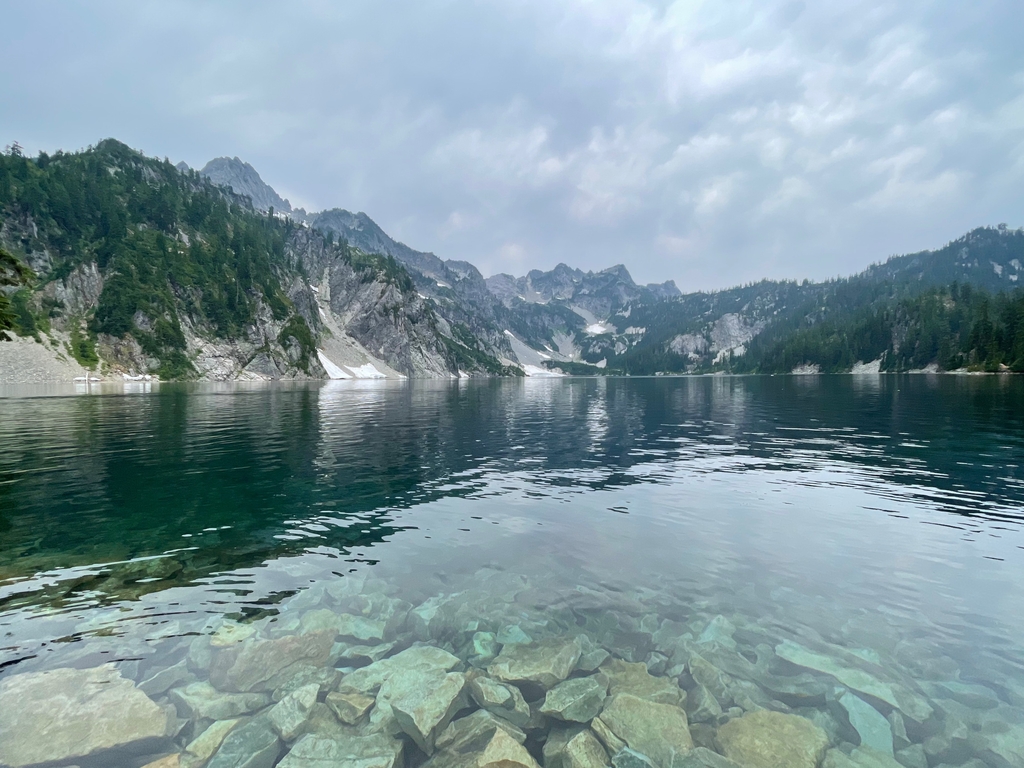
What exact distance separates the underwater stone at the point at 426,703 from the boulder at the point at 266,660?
2449mm

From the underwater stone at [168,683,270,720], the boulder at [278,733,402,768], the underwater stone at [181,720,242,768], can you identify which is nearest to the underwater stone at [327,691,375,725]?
the boulder at [278,733,402,768]

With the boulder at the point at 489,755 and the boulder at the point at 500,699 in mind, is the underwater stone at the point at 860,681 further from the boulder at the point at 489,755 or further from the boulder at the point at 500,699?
the boulder at the point at 489,755

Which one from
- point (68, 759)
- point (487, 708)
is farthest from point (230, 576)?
point (487, 708)

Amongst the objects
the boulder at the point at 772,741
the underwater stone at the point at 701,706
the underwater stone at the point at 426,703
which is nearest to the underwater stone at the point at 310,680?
the underwater stone at the point at 426,703

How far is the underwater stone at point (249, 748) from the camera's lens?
817cm

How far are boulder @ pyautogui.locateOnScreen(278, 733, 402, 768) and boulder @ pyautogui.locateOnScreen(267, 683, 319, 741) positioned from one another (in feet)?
1.05

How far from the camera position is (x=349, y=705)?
9.69 meters

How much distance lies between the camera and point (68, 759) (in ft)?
26.2

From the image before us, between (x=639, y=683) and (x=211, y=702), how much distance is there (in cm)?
922

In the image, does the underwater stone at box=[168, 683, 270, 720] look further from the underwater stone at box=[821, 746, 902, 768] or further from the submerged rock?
the underwater stone at box=[821, 746, 902, 768]

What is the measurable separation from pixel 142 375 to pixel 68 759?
229m

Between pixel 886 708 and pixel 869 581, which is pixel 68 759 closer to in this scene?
pixel 886 708

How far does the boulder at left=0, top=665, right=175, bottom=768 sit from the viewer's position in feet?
26.9

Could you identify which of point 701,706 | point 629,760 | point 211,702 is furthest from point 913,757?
point 211,702
